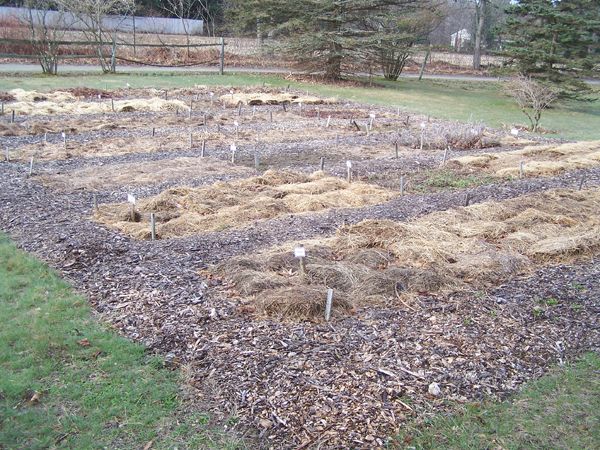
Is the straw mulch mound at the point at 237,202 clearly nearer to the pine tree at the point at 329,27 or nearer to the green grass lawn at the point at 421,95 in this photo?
the green grass lawn at the point at 421,95

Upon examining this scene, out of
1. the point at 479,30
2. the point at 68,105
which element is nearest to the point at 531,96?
the point at 68,105

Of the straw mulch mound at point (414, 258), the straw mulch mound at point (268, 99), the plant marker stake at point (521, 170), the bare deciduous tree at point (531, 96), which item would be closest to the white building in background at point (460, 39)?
the straw mulch mound at point (268, 99)

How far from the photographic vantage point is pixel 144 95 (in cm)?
2014

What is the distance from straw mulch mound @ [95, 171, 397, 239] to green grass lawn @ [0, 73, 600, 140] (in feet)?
33.3

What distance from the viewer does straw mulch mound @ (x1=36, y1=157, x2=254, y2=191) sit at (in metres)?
9.37

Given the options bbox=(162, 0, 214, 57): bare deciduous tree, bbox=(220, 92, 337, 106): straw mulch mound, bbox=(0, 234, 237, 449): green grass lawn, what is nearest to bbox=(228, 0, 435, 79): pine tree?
bbox=(220, 92, 337, 106): straw mulch mound

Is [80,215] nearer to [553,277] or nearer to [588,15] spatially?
[553,277]

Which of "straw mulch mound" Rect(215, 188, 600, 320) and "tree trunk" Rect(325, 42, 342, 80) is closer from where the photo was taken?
"straw mulch mound" Rect(215, 188, 600, 320)

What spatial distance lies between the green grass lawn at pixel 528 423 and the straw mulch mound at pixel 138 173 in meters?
6.94

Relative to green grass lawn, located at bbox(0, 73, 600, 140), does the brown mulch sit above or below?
below

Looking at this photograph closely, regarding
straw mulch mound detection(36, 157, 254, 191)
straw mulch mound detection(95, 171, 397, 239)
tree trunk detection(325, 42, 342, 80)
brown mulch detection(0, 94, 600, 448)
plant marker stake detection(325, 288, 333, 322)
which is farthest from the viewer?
tree trunk detection(325, 42, 342, 80)

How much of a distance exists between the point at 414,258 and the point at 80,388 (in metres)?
3.55

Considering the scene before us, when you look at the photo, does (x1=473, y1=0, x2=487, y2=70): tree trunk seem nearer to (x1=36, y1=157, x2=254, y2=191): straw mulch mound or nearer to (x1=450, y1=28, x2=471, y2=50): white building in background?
(x1=450, y1=28, x2=471, y2=50): white building in background

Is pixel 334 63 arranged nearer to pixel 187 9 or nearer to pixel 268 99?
pixel 268 99
